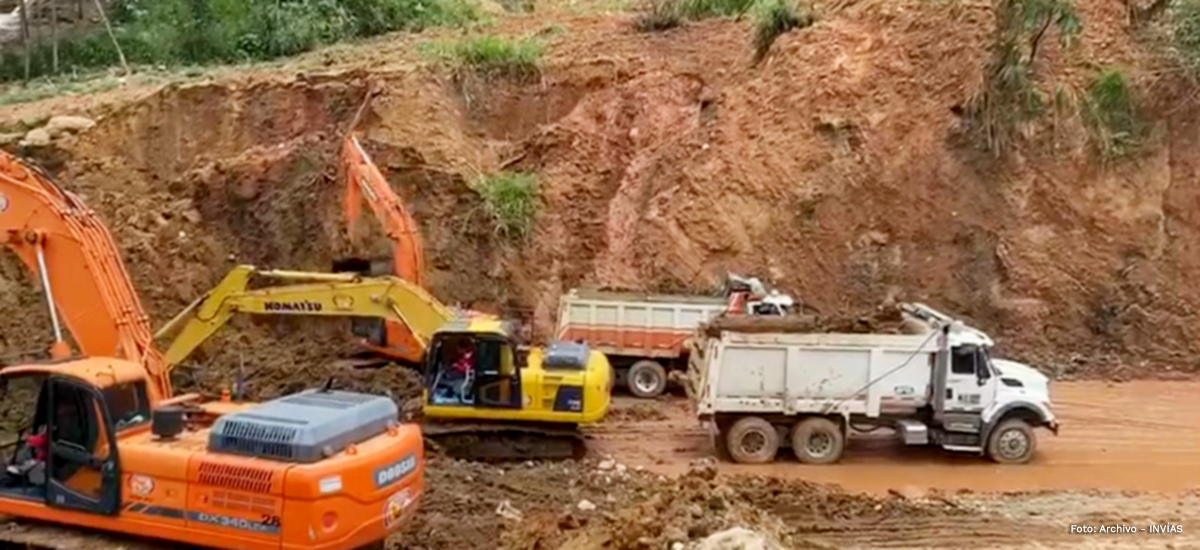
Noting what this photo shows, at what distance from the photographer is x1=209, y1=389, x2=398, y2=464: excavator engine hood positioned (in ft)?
29.6

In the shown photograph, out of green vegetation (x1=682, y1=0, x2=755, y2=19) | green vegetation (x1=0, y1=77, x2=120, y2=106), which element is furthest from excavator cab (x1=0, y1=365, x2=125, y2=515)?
green vegetation (x1=682, y1=0, x2=755, y2=19)

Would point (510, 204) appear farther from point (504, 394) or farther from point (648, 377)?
point (504, 394)

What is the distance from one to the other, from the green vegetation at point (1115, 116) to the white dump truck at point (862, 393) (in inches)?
331

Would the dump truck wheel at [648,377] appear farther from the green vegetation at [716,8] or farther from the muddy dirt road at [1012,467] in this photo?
the green vegetation at [716,8]

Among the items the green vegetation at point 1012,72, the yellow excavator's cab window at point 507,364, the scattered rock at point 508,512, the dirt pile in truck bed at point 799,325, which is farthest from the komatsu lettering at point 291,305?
the green vegetation at point 1012,72

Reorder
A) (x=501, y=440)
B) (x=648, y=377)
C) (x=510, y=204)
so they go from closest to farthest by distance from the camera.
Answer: (x=501, y=440) < (x=648, y=377) < (x=510, y=204)

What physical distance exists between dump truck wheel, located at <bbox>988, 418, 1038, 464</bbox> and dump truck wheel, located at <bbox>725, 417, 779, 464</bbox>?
2.58m

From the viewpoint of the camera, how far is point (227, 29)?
84.5 feet

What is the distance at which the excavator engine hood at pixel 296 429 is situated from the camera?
29.6 ft

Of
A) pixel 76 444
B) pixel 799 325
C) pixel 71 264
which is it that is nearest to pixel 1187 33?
pixel 799 325

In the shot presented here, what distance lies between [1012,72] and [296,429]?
15797mm

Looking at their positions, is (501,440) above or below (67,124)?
below

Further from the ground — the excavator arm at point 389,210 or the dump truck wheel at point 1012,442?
the excavator arm at point 389,210

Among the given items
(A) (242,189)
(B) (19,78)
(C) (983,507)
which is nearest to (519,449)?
(C) (983,507)
